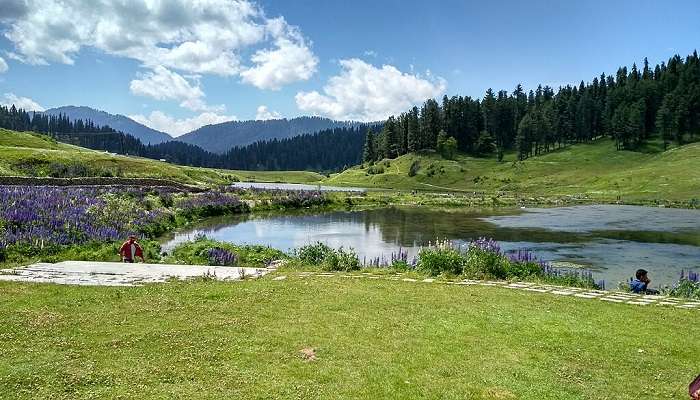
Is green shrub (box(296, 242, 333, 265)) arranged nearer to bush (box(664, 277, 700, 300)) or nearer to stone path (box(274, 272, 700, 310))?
stone path (box(274, 272, 700, 310))

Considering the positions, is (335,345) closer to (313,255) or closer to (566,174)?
(313,255)

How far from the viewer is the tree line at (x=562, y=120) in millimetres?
147375

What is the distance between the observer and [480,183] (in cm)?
14338

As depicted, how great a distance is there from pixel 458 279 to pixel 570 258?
17771mm

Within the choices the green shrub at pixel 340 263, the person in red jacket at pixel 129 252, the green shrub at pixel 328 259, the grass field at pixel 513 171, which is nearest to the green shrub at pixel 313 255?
the green shrub at pixel 328 259

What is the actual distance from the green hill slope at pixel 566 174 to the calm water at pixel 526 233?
3201 cm

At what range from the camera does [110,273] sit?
20.9 metres

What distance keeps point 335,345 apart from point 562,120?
180 m

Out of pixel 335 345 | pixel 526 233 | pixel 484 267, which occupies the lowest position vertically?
pixel 526 233

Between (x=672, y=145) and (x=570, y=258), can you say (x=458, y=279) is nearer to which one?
(x=570, y=258)

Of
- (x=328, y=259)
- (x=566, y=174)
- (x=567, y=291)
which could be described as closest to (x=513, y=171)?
(x=566, y=174)

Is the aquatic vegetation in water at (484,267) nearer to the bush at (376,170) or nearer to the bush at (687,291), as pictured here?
the bush at (687,291)

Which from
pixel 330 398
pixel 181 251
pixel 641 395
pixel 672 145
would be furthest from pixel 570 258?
pixel 672 145

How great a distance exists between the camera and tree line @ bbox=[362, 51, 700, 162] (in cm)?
14738
